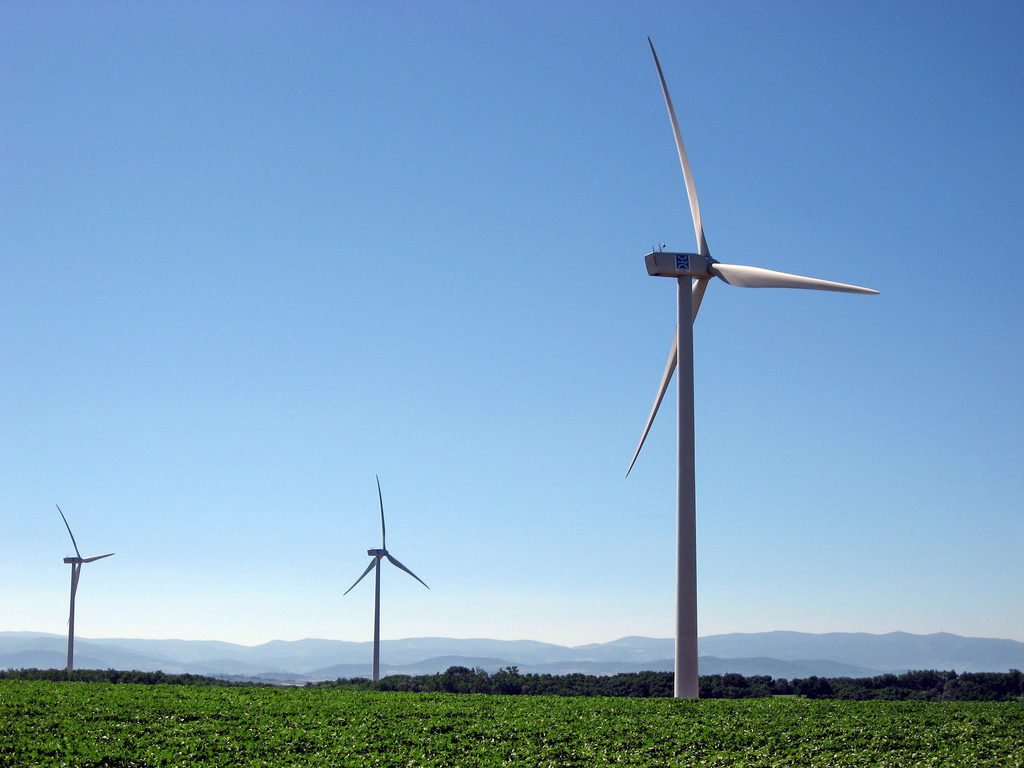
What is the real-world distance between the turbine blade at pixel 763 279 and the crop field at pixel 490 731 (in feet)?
62.7

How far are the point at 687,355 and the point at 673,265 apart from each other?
5.38m

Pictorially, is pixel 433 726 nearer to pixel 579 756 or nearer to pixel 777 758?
pixel 579 756

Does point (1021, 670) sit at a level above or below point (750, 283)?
below

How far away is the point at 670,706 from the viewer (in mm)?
41531

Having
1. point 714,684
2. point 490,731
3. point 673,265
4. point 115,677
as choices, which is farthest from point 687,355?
point 115,677

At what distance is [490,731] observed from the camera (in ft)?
120

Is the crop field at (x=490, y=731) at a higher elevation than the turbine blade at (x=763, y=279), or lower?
lower

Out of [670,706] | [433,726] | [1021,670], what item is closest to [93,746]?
[433,726]

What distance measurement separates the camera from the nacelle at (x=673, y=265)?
168 feet

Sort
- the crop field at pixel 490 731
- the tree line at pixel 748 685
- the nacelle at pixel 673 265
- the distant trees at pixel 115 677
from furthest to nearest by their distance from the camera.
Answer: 1. the distant trees at pixel 115 677
2. the tree line at pixel 748 685
3. the nacelle at pixel 673 265
4. the crop field at pixel 490 731

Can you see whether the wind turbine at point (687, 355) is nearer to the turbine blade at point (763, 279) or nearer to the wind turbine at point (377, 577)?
the turbine blade at point (763, 279)

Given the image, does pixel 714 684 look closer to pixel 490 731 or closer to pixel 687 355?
pixel 687 355

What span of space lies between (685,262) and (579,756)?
2698 cm

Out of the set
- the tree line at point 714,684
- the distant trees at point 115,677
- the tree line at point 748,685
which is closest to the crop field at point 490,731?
the tree line at point 714,684
